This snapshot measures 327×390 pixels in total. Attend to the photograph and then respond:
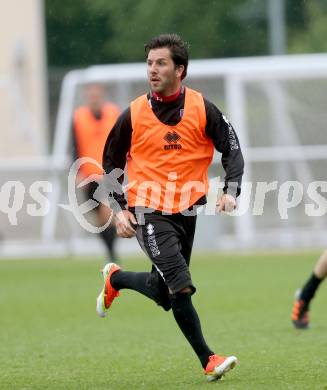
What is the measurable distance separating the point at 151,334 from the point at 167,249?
2.93 meters

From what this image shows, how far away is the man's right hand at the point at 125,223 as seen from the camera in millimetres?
7324

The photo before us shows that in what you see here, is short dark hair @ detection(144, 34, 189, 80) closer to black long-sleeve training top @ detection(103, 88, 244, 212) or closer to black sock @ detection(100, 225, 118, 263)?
black long-sleeve training top @ detection(103, 88, 244, 212)

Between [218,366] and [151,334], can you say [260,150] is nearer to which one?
[151,334]

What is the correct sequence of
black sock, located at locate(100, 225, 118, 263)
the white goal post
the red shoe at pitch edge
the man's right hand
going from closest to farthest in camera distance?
the red shoe at pitch edge
the man's right hand
black sock, located at locate(100, 225, 118, 263)
the white goal post

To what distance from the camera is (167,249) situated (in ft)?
23.6

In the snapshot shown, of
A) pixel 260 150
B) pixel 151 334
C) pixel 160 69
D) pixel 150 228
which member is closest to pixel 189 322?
pixel 150 228

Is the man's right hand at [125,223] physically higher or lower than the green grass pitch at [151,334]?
higher

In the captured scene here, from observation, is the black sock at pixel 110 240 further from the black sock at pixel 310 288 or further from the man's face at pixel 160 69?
the man's face at pixel 160 69

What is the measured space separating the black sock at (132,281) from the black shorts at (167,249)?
8 cm

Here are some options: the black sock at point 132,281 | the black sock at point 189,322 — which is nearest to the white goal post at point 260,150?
the black sock at point 132,281

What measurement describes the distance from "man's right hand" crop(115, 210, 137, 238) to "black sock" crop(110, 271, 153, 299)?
401 mm

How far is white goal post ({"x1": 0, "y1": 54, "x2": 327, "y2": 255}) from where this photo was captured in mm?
20172

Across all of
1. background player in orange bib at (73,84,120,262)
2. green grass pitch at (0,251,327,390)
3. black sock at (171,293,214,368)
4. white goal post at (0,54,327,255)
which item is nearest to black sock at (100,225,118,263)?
background player in orange bib at (73,84,120,262)

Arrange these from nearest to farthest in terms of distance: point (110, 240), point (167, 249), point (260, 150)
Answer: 1. point (167, 249)
2. point (110, 240)
3. point (260, 150)
